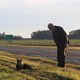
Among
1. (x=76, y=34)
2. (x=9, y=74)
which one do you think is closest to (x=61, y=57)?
(x=9, y=74)

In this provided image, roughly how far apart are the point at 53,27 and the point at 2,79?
5.55m

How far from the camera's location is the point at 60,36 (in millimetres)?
21547

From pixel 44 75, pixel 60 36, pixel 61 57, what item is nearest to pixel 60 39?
pixel 60 36

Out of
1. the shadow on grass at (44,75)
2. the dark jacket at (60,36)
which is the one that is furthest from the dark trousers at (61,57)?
the shadow on grass at (44,75)

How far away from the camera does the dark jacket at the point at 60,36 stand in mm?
21406

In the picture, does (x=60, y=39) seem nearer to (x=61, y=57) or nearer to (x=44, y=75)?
(x=61, y=57)

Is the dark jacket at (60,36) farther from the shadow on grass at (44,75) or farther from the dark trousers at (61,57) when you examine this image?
the shadow on grass at (44,75)

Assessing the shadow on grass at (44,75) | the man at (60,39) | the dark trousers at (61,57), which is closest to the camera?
the shadow on grass at (44,75)

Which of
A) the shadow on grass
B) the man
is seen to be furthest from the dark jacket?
the shadow on grass

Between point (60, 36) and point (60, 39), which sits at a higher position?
point (60, 36)

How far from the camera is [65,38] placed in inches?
847

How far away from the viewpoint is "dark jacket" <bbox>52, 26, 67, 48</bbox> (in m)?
21.4

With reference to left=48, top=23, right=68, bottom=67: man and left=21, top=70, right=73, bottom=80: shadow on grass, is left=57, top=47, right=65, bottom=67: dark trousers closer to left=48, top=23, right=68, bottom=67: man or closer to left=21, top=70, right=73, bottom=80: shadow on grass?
left=48, top=23, right=68, bottom=67: man

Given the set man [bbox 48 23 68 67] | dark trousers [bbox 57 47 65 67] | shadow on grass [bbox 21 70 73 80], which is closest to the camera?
shadow on grass [bbox 21 70 73 80]
